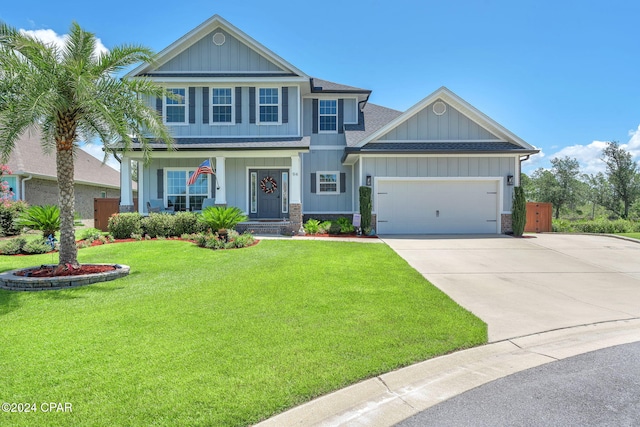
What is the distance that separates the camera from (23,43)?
23.9 feet

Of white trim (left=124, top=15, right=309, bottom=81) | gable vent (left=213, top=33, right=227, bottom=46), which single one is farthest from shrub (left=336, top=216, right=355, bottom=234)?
gable vent (left=213, top=33, right=227, bottom=46)

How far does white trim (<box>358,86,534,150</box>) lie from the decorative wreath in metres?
4.30

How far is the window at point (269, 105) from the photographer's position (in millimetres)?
16594

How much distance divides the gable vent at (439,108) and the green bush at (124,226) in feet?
42.0

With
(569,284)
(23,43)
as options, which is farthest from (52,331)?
(569,284)

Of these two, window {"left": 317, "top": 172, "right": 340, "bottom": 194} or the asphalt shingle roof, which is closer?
window {"left": 317, "top": 172, "right": 340, "bottom": 194}

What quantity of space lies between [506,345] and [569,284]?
13.8 ft

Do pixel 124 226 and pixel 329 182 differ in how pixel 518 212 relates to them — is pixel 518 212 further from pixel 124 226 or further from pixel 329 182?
pixel 124 226

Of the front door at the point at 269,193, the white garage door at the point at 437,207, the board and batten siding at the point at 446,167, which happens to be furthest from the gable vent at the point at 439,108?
the front door at the point at 269,193

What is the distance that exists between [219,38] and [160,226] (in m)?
9.03

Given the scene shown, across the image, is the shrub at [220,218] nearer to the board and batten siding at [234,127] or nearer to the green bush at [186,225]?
the green bush at [186,225]

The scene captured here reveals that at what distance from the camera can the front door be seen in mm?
16766

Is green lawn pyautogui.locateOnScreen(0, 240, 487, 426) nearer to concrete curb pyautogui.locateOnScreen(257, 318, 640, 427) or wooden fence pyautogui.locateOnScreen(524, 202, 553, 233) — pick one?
concrete curb pyautogui.locateOnScreen(257, 318, 640, 427)

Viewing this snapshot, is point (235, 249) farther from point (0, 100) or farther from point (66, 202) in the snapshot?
point (0, 100)
